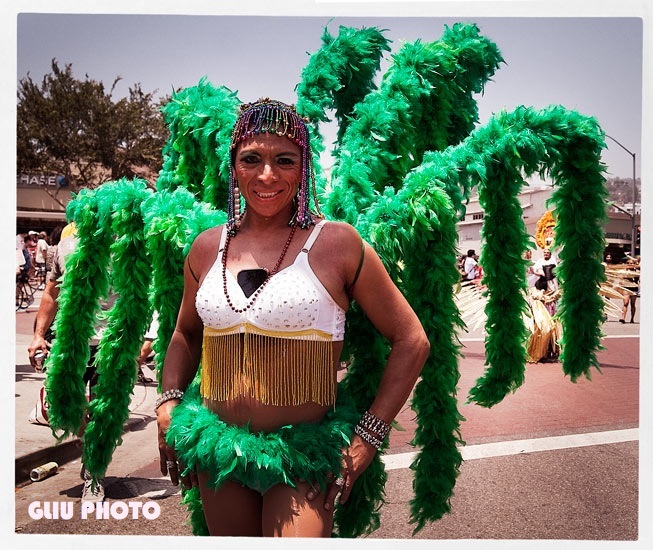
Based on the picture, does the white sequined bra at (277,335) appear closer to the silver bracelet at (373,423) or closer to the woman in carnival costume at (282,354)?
the woman in carnival costume at (282,354)

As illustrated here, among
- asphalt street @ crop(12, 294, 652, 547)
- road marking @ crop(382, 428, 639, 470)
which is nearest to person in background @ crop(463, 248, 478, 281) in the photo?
asphalt street @ crop(12, 294, 652, 547)

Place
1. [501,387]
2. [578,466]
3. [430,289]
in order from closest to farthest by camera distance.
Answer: [430,289] → [501,387] → [578,466]

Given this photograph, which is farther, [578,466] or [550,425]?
[550,425]

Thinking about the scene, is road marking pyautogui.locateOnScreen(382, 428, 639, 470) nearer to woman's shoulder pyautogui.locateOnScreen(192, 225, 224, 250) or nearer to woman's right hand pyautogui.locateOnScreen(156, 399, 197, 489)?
woman's right hand pyautogui.locateOnScreen(156, 399, 197, 489)

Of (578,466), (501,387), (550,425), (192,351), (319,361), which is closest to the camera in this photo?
(319,361)

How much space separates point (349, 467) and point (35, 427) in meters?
3.11

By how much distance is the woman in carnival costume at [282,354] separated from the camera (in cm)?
179

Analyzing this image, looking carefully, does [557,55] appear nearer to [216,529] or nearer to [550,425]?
[216,529]

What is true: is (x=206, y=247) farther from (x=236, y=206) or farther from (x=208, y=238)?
(x=236, y=206)

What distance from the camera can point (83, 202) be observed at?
2326 mm

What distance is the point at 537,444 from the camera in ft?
14.7

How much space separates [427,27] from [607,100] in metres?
0.73

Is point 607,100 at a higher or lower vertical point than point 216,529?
higher

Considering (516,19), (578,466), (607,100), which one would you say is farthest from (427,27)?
(578,466)
